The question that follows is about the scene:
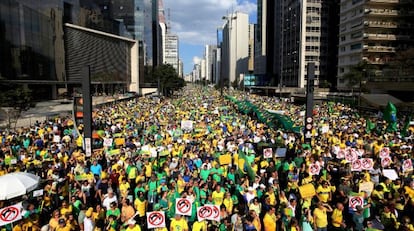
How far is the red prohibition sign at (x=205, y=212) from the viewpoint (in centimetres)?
704

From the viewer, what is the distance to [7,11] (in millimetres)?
44906

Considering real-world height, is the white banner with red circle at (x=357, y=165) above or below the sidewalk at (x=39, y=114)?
above

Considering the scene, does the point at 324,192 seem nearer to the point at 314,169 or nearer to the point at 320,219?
the point at 320,219

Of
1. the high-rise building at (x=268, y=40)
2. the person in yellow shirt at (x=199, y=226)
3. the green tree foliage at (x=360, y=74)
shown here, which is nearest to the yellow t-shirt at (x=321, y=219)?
the person in yellow shirt at (x=199, y=226)

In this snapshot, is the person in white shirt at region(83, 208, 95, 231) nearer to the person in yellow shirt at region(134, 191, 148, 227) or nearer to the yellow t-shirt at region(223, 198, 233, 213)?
the person in yellow shirt at region(134, 191, 148, 227)

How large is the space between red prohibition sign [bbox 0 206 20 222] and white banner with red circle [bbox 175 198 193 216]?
3.12 metres

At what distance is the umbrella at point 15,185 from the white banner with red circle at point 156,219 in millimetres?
2945

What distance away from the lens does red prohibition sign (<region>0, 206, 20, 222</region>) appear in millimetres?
6871

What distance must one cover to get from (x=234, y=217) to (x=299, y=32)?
88968 mm

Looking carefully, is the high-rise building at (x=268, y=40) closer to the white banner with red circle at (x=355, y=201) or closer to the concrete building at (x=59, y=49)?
the concrete building at (x=59, y=49)

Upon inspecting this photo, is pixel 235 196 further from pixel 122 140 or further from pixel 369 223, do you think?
pixel 122 140

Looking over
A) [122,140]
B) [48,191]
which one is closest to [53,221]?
[48,191]

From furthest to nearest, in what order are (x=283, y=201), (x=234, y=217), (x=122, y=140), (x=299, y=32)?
(x=299, y=32)
(x=122, y=140)
(x=283, y=201)
(x=234, y=217)

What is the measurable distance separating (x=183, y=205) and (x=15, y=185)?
3.62 m
